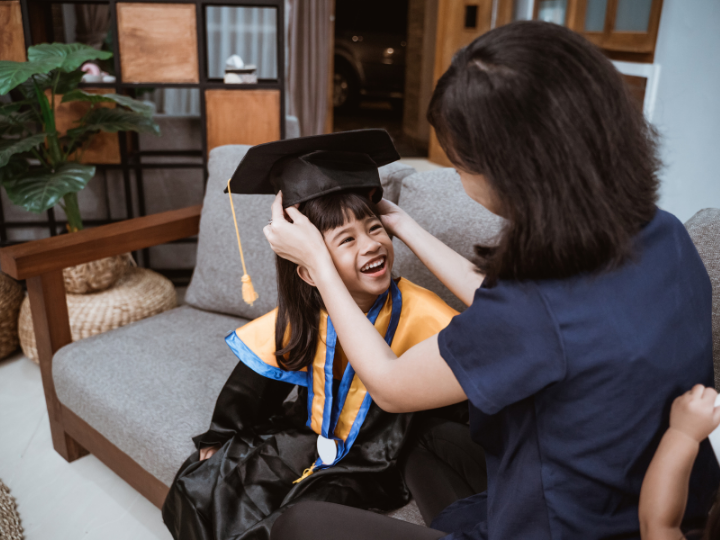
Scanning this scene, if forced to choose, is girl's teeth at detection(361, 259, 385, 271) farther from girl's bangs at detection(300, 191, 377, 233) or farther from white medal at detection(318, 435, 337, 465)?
white medal at detection(318, 435, 337, 465)

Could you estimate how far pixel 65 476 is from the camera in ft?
5.54

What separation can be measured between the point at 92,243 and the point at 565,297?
4.74ft

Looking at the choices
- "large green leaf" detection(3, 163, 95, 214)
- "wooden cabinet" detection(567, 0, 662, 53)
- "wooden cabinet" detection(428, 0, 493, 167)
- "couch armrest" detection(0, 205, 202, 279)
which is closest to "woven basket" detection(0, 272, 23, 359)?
"large green leaf" detection(3, 163, 95, 214)

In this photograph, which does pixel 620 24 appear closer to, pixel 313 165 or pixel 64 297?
pixel 313 165

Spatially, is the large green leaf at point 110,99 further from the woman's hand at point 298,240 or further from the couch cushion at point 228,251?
the woman's hand at point 298,240

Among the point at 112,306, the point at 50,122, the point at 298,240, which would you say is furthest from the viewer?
the point at 112,306

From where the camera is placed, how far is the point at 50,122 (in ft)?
6.56

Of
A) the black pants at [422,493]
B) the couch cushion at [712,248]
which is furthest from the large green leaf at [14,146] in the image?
the couch cushion at [712,248]

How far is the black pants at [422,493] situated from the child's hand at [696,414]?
0.39 meters

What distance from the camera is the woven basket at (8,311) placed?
2221mm

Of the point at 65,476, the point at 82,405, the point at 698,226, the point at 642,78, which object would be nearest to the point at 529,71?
the point at 698,226

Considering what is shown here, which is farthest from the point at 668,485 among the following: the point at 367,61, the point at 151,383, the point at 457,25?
the point at 367,61

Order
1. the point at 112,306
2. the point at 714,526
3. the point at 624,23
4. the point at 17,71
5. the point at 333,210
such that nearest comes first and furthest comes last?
the point at 714,526
the point at 333,210
the point at 17,71
the point at 112,306
the point at 624,23

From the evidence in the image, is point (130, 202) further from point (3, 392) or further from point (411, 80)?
point (411, 80)
